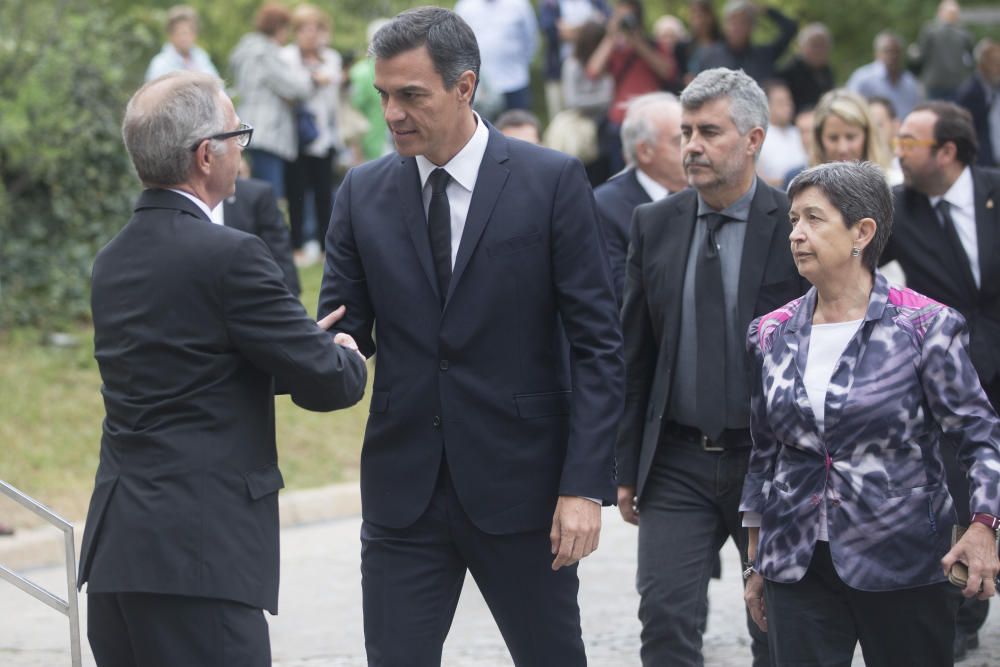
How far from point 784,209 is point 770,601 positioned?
1450mm

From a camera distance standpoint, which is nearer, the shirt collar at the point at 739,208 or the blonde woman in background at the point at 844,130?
the shirt collar at the point at 739,208

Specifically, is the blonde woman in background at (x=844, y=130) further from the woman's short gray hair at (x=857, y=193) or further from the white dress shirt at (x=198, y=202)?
the white dress shirt at (x=198, y=202)

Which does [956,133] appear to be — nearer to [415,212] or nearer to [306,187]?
[415,212]

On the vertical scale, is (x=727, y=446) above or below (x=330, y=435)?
above

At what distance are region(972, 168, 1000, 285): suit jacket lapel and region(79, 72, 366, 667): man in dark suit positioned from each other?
11.0 feet

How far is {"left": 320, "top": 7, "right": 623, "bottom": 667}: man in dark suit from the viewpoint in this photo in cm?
429

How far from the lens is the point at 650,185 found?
276 inches

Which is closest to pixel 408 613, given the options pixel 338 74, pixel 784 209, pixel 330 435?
pixel 784 209

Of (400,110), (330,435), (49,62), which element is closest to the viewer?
(400,110)

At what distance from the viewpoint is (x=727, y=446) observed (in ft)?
16.9

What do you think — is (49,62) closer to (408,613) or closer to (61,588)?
(61,588)

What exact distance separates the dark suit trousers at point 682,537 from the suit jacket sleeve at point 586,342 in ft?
2.72

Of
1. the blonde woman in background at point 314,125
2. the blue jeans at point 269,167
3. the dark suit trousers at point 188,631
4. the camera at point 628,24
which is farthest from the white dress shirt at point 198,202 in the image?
the camera at point 628,24

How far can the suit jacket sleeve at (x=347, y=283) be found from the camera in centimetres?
448
